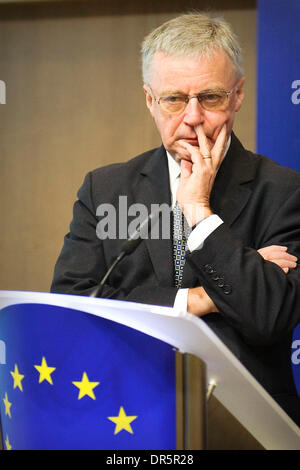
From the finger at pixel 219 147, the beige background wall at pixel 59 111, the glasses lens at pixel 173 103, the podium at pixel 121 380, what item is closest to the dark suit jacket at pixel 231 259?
the finger at pixel 219 147

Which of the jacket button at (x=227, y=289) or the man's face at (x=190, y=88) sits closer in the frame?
the jacket button at (x=227, y=289)

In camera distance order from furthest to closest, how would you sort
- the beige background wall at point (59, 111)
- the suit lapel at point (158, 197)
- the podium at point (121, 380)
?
the beige background wall at point (59, 111)
the suit lapel at point (158, 197)
the podium at point (121, 380)

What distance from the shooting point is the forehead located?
5.61ft

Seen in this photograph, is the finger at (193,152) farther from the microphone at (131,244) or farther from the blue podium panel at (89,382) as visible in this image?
the blue podium panel at (89,382)

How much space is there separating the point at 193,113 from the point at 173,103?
0.25 feet

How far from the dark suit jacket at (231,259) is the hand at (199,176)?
9 cm

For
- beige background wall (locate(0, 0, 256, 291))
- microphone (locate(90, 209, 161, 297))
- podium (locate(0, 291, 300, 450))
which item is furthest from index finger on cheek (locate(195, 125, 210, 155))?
beige background wall (locate(0, 0, 256, 291))

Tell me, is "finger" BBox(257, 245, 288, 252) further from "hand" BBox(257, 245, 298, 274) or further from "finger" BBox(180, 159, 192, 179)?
"finger" BBox(180, 159, 192, 179)

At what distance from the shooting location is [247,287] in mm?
1557

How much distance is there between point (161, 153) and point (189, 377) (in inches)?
43.3

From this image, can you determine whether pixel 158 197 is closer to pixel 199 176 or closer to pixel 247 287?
pixel 199 176

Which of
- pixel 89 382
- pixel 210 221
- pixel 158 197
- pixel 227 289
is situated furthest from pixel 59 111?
pixel 89 382

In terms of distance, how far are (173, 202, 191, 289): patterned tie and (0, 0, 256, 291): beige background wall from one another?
1.86m

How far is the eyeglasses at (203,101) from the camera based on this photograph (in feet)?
5.67
